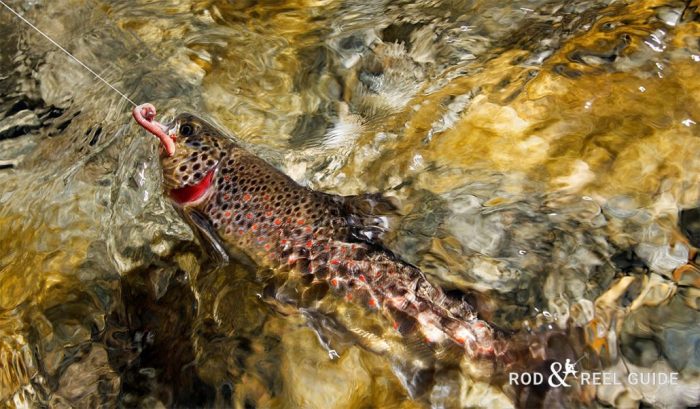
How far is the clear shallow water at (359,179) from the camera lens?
121 inches

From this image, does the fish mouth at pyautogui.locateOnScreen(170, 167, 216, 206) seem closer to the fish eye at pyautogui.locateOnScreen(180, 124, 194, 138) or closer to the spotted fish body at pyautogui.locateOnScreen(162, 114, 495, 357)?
the spotted fish body at pyautogui.locateOnScreen(162, 114, 495, 357)

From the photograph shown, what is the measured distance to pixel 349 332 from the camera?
3.20 metres

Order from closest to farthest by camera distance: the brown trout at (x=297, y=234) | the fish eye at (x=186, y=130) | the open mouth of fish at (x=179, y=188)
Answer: the brown trout at (x=297, y=234) < the open mouth of fish at (x=179, y=188) < the fish eye at (x=186, y=130)

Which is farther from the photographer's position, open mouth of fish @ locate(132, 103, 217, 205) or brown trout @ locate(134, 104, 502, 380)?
open mouth of fish @ locate(132, 103, 217, 205)

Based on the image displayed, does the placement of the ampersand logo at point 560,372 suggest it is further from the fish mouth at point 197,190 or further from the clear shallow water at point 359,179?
the fish mouth at point 197,190

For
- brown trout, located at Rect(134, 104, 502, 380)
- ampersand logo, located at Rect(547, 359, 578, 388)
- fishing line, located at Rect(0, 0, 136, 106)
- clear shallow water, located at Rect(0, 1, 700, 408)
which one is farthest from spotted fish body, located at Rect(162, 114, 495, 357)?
fishing line, located at Rect(0, 0, 136, 106)

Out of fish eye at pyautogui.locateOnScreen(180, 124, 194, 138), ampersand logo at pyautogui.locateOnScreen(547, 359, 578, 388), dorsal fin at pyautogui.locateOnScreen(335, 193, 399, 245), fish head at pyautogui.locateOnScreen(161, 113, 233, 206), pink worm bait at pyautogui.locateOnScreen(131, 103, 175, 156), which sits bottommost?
ampersand logo at pyautogui.locateOnScreen(547, 359, 578, 388)

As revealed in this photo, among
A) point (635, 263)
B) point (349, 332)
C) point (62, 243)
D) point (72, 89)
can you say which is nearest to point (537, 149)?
point (635, 263)

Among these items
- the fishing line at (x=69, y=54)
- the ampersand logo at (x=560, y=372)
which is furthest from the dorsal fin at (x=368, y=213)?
the fishing line at (x=69, y=54)

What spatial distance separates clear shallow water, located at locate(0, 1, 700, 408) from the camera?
3.07m

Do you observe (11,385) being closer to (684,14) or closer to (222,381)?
(222,381)

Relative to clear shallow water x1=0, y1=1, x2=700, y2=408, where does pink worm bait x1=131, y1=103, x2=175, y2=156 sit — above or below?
above

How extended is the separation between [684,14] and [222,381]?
12.7 feet

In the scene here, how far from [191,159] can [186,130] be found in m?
0.26
